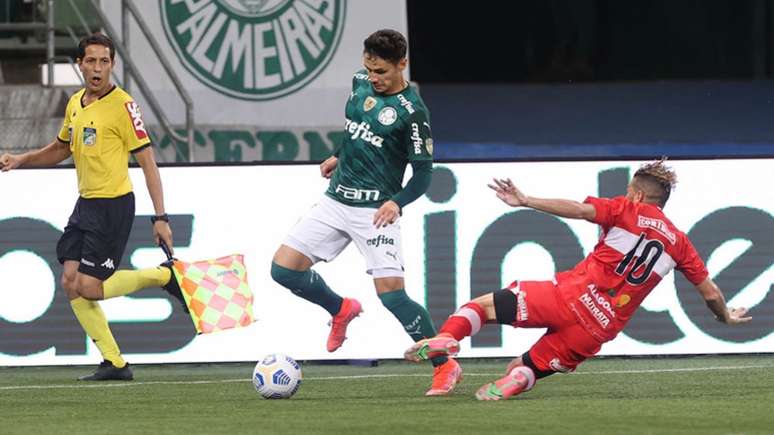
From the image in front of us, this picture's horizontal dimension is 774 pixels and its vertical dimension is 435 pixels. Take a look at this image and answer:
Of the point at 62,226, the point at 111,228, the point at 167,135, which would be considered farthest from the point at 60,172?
the point at 167,135

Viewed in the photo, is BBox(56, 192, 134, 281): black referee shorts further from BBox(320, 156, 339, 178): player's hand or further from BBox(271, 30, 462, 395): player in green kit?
BBox(320, 156, 339, 178): player's hand

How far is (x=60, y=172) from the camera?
1154cm

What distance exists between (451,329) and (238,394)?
48.7 inches

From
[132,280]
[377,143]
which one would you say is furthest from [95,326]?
[377,143]

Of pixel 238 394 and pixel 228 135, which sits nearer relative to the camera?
pixel 238 394

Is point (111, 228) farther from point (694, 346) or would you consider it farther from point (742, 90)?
point (742, 90)

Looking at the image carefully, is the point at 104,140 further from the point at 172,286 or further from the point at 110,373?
the point at 110,373

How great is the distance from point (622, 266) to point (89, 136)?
9.76ft

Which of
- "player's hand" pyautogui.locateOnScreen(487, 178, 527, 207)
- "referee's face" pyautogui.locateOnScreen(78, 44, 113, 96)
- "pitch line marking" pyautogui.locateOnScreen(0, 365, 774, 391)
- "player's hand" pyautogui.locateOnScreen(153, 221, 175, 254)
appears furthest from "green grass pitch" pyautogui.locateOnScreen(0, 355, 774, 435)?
"referee's face" pyautogui.locateOnScreen(78, 44, 113, 96)

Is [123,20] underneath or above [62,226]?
above

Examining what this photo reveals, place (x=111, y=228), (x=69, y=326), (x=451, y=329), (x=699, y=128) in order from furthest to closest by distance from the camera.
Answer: (x=699, y=128)
(x=69, y=326)
(x=111, y=228)
(x=451, y=329)

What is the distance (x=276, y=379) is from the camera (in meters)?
8.96

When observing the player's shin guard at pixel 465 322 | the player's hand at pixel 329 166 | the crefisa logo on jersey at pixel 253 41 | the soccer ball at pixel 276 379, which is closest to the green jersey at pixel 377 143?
the player's hand at pixel 329 166

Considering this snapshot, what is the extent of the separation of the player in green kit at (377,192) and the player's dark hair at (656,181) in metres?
0.99
